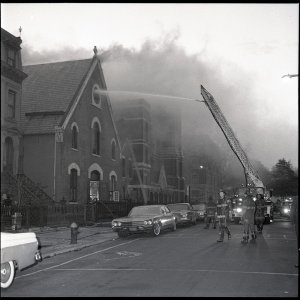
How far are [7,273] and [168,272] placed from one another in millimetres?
3258

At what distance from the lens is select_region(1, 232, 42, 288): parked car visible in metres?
7.54

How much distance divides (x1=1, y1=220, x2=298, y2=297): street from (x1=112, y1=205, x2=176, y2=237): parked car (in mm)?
2822

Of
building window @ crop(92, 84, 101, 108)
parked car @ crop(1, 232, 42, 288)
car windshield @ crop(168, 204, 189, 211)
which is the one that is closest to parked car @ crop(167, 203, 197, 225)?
car windshield @ crop(168, 204, 189, 211)

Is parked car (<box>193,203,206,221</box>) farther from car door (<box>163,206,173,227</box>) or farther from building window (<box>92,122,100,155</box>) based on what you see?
car door (<box>163,206,173,227</box>)

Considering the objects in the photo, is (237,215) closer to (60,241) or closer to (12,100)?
(60,241)

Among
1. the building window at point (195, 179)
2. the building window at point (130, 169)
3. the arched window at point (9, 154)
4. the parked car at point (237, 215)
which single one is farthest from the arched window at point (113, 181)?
the building window at point (195, 179)

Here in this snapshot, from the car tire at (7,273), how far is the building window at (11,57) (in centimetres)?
1817

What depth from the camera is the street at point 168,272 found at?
7311 mm

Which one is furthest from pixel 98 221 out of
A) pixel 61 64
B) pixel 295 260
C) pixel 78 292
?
pixel 78 292

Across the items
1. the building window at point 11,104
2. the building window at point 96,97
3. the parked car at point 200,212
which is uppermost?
the building window at point 96,97

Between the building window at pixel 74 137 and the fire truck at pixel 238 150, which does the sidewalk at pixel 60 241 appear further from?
the fire truck at pixel 238 150

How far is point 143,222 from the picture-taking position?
17.0 meters

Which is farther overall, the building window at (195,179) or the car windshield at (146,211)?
the building window at (195,179)

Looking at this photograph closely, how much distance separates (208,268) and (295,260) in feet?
9.14
